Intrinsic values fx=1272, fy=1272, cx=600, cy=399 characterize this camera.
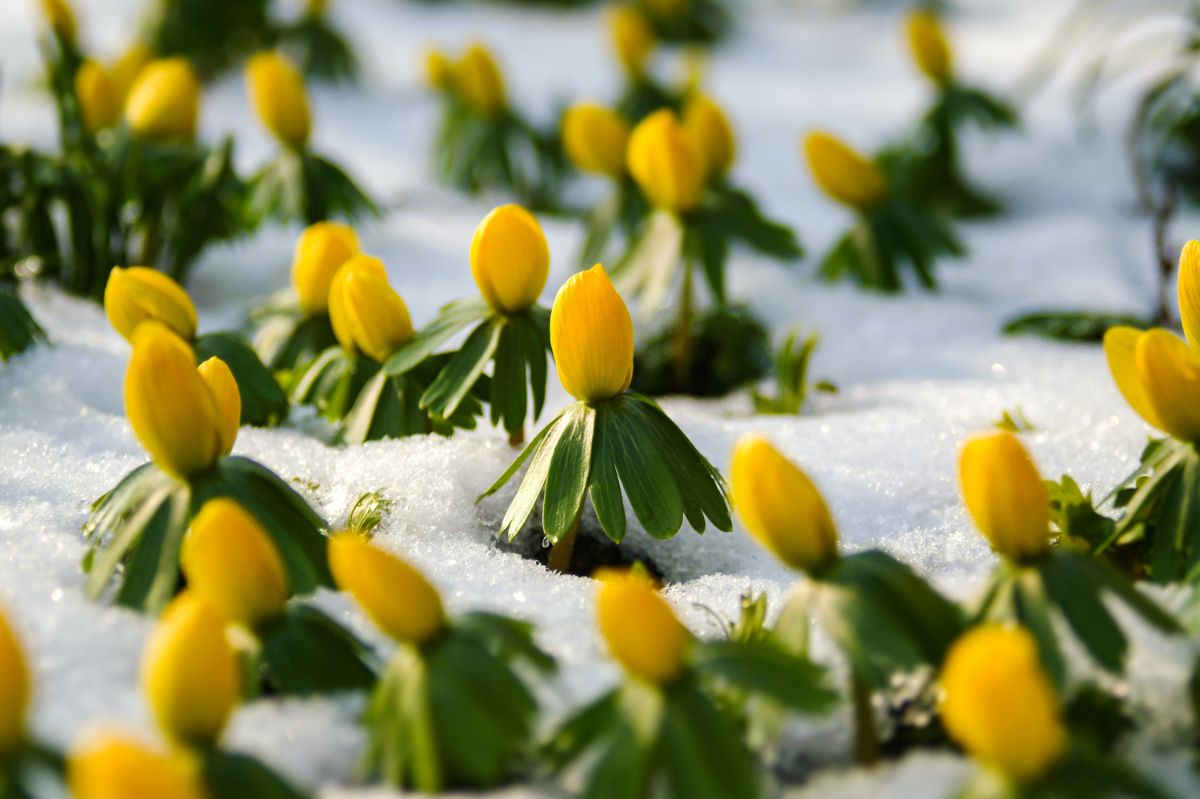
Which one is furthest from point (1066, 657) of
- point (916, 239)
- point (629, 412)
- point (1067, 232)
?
point (1067, 232)

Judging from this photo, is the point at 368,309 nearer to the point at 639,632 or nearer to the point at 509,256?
the point at 509,256

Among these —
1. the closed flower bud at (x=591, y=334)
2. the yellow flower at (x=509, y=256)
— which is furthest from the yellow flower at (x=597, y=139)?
the closed flower bud at (x=591, y=334)

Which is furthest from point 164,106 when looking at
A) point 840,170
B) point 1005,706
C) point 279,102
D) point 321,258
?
point 1005,706

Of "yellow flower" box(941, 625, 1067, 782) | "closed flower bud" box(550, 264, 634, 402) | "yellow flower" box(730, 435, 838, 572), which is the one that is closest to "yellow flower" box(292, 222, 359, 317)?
A: "closed flower bud" box(550, 264, 634, 402)

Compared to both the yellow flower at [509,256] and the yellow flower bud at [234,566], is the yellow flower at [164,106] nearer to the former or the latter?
the yellow flower at [509,256]

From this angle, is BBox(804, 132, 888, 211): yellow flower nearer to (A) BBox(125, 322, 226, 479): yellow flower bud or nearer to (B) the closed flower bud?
(B) the closed flower bud

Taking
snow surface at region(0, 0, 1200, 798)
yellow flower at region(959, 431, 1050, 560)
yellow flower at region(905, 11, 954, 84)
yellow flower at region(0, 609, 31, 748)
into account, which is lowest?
snow surface at region(0, 0, 1200, 798)
